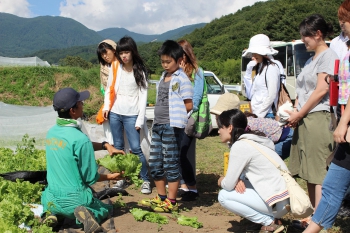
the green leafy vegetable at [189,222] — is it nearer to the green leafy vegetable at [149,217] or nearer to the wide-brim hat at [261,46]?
the green leafy vegetable at [149,217]

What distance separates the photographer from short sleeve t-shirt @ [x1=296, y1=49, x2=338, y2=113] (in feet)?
11.6

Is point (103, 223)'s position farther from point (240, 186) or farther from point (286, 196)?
point (286, 196)

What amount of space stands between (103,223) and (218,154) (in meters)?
4.35

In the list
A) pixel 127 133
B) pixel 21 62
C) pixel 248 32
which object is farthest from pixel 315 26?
pixel 248 32

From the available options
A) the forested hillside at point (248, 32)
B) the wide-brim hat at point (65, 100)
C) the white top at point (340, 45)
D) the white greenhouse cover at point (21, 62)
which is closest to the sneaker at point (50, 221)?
the wide-brim hat at point (65, 100)

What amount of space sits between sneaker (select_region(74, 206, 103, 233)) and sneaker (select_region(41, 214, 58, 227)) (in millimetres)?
261

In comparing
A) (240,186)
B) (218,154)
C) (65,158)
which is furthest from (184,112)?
(218,154)

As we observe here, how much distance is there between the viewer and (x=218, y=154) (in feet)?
26.0

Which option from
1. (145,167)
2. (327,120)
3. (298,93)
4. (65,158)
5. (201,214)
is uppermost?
(298,93)

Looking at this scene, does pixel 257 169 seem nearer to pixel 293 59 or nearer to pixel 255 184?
pixel 255 184

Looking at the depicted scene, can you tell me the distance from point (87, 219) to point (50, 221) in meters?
0.35

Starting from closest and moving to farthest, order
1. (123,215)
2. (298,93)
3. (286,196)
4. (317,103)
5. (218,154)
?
1. (286,196)
2. (317,103)
3. (298,93)
4. (123,215)
5. (218,154)

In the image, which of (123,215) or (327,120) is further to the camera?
(123,215)

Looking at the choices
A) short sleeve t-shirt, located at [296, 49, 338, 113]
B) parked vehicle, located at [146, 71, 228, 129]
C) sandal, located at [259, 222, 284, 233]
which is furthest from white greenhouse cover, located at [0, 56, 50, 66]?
sandal, located at [259, 222, 284, 233]
